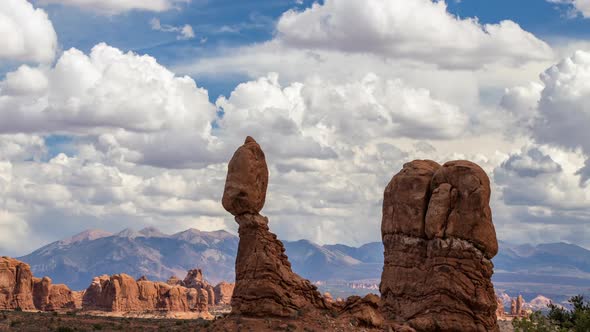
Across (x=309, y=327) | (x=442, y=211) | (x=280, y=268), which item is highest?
(x=442, y=211)

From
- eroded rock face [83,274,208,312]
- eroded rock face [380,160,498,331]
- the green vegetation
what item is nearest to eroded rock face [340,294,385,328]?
eroded rock face [380,160,498,331]

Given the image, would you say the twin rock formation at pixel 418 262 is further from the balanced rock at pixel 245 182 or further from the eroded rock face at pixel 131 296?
the eroded rock face at pixel 131 296

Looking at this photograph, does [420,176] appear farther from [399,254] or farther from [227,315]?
[227,315]

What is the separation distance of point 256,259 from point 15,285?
10254cm

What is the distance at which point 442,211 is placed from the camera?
70.9 m

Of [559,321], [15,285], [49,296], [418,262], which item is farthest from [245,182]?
[49,296]

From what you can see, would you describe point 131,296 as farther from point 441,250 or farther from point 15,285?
point 441,250

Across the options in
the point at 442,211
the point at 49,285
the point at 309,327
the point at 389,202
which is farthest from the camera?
the point at 49,285

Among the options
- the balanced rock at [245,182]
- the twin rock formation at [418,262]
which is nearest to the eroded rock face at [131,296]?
the balanced rock at [245,182]

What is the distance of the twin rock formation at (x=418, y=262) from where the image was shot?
68.0 meters

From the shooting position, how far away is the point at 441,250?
231ft

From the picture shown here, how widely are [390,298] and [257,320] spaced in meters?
12.2

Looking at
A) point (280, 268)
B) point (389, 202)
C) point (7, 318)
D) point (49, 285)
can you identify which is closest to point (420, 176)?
point (389, 202)

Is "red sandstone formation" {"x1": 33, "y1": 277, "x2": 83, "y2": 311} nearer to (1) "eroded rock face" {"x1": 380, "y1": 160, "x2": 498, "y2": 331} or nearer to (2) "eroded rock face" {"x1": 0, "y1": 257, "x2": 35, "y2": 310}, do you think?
(2) "eroded rock face" {"x1": 0, "y1": 257, "x2": 35, "y2": 310}
